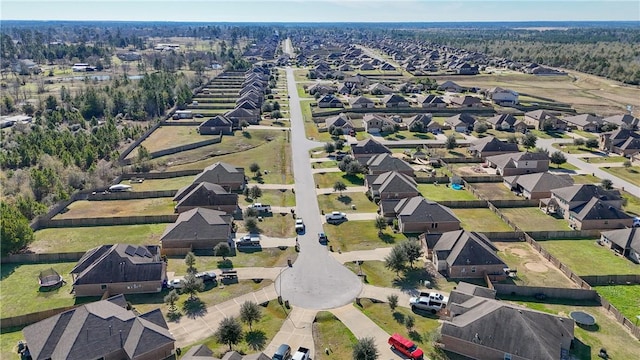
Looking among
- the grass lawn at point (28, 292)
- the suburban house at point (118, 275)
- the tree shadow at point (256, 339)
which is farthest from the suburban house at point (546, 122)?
the grass lawn at point (28, 292)

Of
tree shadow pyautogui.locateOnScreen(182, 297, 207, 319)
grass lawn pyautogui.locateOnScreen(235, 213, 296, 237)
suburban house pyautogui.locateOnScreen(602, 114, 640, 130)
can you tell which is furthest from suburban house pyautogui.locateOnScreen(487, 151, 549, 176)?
tree shadow pyautogui.locateOnScreen(182, 297, 207, 319)

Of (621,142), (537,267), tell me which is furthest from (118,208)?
(621,142)

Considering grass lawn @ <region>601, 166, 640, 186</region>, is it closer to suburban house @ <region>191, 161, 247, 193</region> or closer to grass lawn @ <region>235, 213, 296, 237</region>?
grass lawn @ <region>235, 213, 296, 237</region>

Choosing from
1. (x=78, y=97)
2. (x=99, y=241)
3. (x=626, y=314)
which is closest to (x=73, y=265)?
(x=99, y=241)

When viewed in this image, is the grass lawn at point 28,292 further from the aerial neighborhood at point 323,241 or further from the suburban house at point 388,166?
the suburban house at point 388,166

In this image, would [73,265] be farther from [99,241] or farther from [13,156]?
[13,156]

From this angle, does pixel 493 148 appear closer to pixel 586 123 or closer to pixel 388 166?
pixel 388 166
